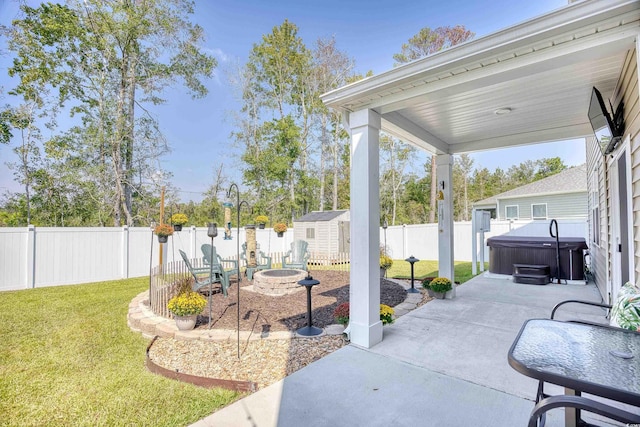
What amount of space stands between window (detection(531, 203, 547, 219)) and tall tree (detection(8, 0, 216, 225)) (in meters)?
17.3

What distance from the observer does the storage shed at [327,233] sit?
39.3 feet

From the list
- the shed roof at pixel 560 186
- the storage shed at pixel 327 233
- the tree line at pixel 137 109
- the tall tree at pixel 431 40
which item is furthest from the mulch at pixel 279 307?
the shed roof at pixel 560 186

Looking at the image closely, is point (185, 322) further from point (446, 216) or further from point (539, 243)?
point (539, 243)

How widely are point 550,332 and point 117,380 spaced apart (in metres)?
3.42

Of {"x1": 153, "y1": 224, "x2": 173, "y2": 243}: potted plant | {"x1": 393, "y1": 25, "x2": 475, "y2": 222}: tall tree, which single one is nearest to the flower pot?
{"x1": 153, "y1": 224, "x2": 173, "y2": 243}: potted plant

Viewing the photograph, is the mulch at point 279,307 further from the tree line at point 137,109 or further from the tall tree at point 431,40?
the tall tree at point 431,40

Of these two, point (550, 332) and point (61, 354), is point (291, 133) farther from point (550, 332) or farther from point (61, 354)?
point (550, 332)

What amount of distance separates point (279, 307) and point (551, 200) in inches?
597

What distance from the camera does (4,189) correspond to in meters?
10.6

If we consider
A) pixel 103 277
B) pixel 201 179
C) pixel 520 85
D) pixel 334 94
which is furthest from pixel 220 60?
pixel 520 85

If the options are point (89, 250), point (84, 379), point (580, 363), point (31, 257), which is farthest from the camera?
point (89, 250)

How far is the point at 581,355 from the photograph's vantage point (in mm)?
1409

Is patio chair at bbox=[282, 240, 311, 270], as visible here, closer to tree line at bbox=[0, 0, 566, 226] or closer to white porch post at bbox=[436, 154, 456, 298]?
white porch post at bbox=[436, 154, 456, 298]

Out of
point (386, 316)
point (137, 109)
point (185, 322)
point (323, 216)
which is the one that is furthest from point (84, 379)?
point (137, 109)
